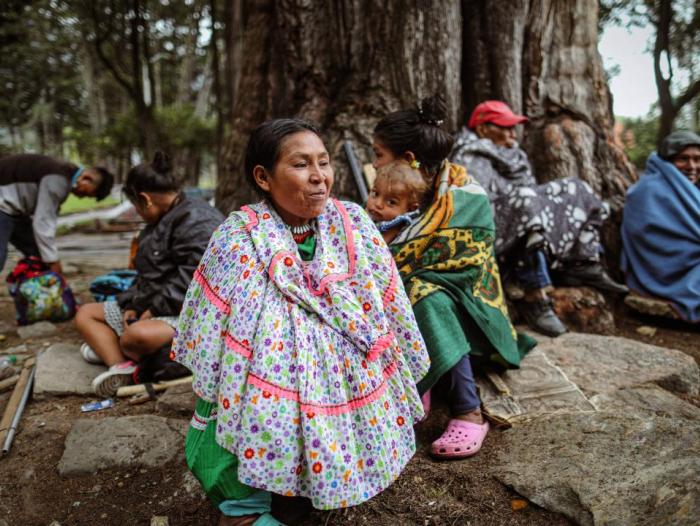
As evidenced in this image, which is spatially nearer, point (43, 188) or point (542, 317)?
point (542, 317)

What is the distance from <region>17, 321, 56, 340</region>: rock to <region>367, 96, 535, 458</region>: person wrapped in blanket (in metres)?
3.03

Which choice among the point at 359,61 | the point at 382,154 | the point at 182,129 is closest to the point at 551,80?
the point at 359,61

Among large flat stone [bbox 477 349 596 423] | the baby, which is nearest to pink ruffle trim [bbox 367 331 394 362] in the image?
the baby

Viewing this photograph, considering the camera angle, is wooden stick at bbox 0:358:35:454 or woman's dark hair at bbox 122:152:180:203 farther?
woman's dark hair at bbox 122:152:180:203

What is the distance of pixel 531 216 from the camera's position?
10.8 ft

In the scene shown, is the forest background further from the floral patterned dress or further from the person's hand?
the floral patterned dress

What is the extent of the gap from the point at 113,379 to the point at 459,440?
78.8 inches

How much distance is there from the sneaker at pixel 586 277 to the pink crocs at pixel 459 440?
1851mm

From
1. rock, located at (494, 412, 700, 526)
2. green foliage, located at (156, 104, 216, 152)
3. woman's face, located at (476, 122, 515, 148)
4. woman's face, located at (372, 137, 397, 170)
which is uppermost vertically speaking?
green foliage, located at (156, 104, 216, 152)

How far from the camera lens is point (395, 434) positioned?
5.76 feet

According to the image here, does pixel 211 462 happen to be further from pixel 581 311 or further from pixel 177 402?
pixel 581 311

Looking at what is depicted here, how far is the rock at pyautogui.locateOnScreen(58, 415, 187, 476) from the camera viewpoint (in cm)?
228

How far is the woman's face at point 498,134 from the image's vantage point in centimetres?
359

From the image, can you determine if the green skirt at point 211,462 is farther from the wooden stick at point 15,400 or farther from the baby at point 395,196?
the wooden stick at point 15,400
